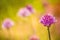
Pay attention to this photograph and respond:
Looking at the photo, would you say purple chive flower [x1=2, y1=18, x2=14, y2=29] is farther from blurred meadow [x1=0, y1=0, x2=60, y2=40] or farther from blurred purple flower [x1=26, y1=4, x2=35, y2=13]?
blurred purple flower [x1=26, y1=4, x2=35, y2=13]

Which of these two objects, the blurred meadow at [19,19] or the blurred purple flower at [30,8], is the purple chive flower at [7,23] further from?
the blurred purple flower at [30,8]

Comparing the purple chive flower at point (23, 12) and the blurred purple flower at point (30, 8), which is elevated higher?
the blurred purple flower at point (30, 8)

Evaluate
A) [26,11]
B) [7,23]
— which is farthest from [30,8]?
[7,23]

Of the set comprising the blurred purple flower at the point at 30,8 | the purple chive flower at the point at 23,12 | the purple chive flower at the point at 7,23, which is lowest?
the purple chive flower at the point at 7,23

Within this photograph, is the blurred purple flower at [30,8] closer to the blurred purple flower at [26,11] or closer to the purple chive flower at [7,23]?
the blurred purple flower at [26,11]

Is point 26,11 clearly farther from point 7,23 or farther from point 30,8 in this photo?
point 7,23

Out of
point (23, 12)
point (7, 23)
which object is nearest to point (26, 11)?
point (23, 12)

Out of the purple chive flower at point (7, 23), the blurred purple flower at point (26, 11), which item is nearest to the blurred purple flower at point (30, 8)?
the blurred purple flower at point (26, 11)

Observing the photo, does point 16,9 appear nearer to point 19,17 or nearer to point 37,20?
point 19,17

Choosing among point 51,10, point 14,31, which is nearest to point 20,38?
point 14,31

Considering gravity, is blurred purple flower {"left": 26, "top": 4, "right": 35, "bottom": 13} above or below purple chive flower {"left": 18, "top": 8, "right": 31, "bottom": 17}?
above

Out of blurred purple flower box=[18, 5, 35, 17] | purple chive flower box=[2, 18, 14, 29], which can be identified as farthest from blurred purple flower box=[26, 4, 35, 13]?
purple chive flower box=[2, 18, 14, 29]
